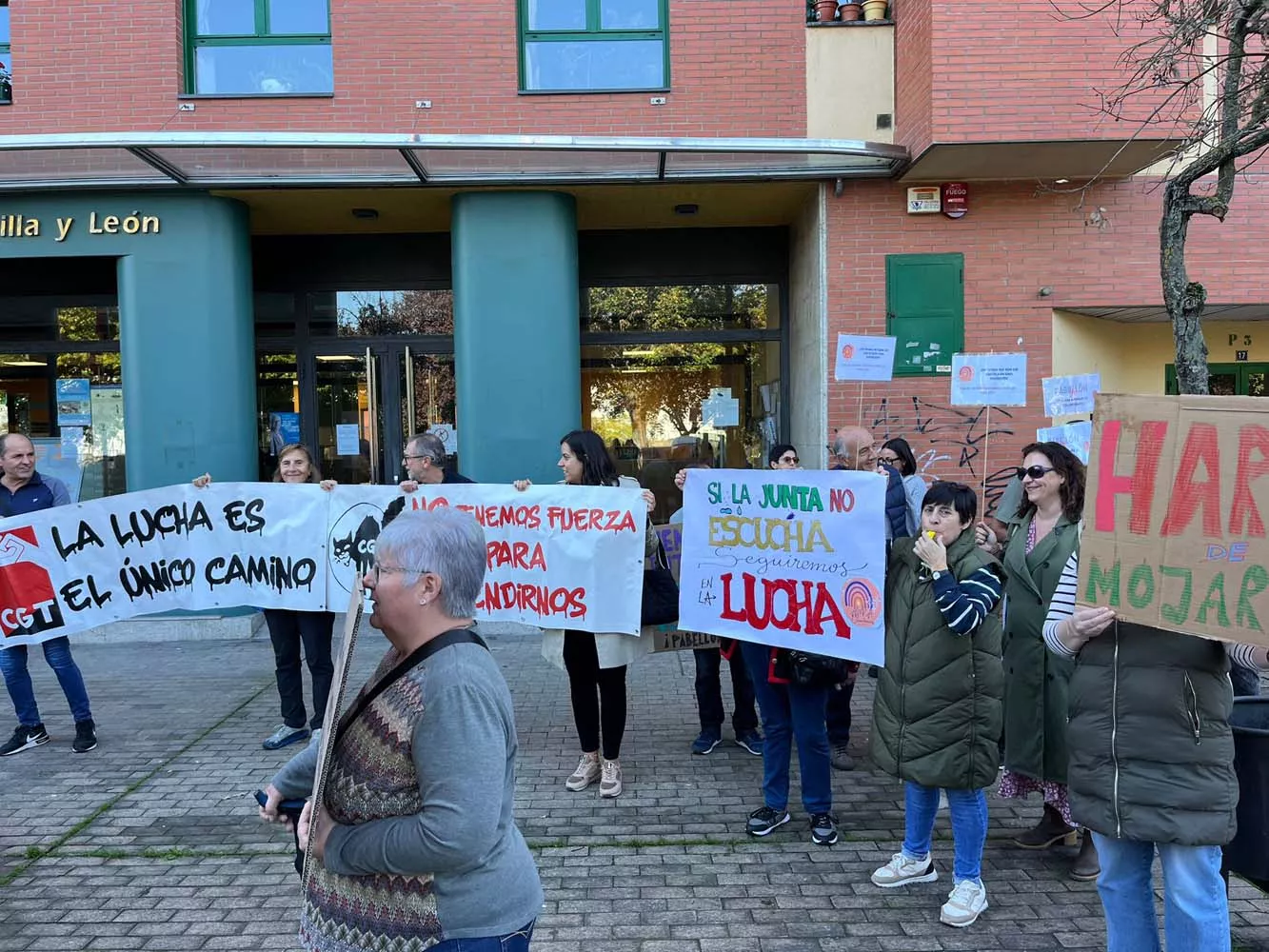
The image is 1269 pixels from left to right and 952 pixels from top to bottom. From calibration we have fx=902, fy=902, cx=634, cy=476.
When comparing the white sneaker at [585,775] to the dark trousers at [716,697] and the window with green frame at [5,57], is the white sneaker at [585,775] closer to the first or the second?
the dark trousers at [716,697]

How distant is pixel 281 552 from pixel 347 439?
16.8ft

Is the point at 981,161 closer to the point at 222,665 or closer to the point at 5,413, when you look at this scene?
the point at 222,665

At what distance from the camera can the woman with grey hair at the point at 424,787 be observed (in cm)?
189

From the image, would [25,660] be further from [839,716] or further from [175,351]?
[839,716]

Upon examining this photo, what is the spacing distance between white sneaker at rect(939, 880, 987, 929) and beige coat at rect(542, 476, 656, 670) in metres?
2.06

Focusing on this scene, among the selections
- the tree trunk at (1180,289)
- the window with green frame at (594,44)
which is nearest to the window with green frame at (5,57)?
the window with green frame at (594,44)

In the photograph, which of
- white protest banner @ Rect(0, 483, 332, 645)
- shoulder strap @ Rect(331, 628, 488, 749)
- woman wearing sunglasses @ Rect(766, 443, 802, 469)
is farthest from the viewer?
woman wearing sunglasses @ Rect(766, 443, 802, 469)

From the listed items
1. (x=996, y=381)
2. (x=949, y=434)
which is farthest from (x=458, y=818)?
(x=949, y=434)

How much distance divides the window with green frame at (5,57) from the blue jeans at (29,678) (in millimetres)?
6464

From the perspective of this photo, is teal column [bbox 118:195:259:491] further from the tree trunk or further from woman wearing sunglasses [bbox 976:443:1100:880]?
the tree trunk

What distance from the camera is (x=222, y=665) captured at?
26.9ft

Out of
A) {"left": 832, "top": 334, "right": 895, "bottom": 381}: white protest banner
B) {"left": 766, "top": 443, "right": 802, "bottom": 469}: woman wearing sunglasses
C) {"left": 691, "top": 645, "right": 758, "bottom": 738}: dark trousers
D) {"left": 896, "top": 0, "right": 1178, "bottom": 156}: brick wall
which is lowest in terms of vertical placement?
{"left": 691, "top": 645, "right": 758, "bottom": 738}: dark trousers

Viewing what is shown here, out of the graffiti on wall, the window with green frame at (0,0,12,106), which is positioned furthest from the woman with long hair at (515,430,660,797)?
the window with green frame at (0,0,12,106)

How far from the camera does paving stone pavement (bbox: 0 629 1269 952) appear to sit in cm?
371
